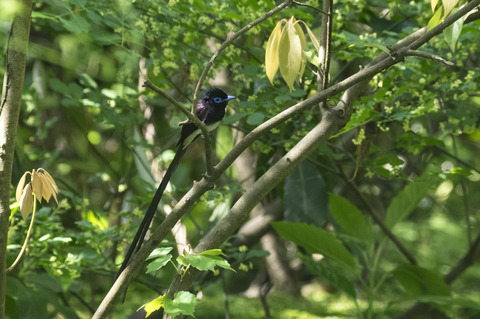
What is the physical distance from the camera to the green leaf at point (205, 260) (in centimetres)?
110

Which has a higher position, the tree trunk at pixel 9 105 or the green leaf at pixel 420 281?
the tree trunk at pixel 9 105

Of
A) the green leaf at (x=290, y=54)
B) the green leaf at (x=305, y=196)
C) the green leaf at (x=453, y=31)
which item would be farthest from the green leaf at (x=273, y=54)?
the green leaf at (x=305, y=196)

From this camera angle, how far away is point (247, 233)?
101 inches

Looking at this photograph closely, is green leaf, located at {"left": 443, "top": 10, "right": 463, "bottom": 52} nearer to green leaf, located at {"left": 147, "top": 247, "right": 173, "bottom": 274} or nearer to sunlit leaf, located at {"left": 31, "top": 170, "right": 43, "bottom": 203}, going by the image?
green leaf, located at {"left": 147, "top": 247, "right": 173, "bottom": 274}

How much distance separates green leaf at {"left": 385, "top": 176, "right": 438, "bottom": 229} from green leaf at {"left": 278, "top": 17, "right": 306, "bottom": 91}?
4.28 feet

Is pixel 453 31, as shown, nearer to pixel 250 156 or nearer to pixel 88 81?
pixel 88 81

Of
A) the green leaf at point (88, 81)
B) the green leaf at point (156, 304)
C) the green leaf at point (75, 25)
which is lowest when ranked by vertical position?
the green leaf at point (156, 304)

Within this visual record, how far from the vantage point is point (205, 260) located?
1.12m

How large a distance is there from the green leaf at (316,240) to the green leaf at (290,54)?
122cm

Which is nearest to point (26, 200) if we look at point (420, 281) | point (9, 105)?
point (9, 105)

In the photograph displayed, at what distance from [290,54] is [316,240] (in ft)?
4.26

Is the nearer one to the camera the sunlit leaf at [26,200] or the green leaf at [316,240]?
the sunlit leaf at [26,200]

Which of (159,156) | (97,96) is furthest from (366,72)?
(159,156)

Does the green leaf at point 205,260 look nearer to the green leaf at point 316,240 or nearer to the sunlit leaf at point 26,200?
the sunlit leaf at point 26,200
